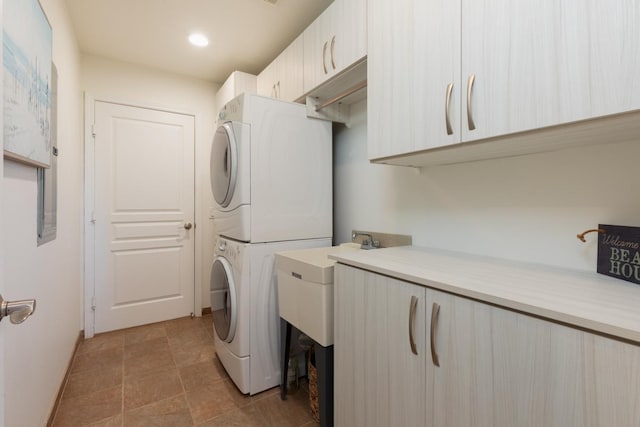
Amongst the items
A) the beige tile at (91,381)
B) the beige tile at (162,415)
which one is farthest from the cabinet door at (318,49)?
the beige tile at (91,381)

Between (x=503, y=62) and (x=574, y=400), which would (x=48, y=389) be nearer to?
(x=574, y=400)

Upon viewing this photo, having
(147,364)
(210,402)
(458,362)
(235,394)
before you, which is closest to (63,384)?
(147,364)

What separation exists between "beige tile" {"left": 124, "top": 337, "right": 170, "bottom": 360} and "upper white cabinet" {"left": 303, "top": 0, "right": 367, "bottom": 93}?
2.36 metres

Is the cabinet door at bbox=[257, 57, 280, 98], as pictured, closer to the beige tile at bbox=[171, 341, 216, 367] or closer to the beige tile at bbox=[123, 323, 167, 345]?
the beige tile at bbox=[171, 341, 216, 367]

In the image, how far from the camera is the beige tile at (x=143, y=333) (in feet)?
8.34

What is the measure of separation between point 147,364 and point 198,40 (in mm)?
2588

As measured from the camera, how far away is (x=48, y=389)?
1512 millimetres

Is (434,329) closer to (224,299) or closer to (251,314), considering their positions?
(251,314)

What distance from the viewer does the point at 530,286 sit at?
0.82 m

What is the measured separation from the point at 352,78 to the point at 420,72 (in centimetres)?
64

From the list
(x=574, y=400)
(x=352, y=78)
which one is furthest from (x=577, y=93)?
(x=352, y=78)

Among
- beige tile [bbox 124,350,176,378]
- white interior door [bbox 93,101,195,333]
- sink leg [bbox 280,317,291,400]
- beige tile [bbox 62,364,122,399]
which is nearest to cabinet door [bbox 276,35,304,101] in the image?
white interior door [bbox 93,101,195,333]

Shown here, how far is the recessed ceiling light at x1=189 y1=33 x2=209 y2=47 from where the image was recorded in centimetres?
226

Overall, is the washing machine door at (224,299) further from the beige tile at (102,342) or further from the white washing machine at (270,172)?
the beige tile at (102,342)
